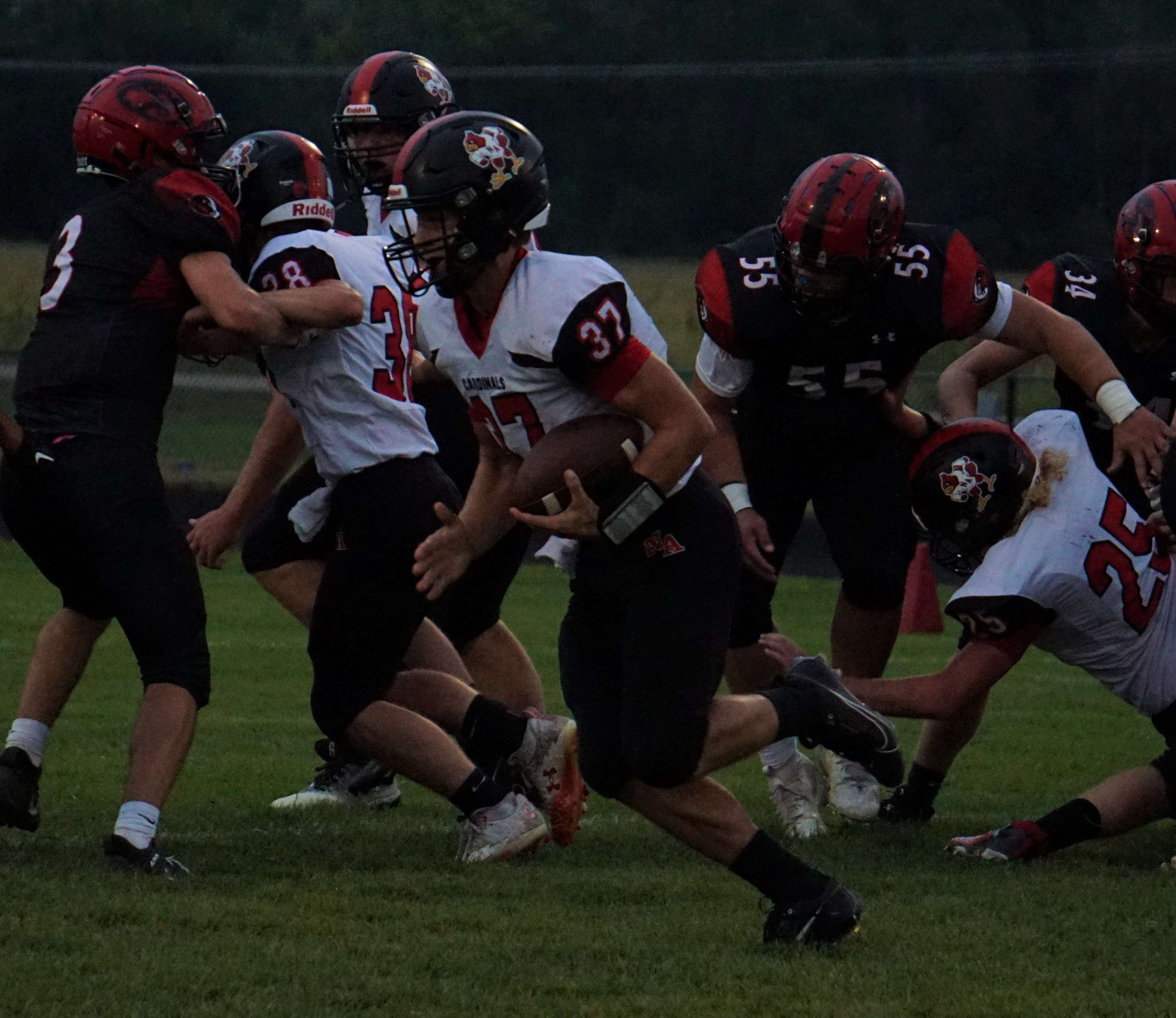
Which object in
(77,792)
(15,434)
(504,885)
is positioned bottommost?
(77,792)

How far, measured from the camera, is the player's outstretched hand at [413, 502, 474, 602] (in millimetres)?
3656

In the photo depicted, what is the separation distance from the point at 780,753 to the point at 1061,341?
1308 millimetres

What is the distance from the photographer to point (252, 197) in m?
4.64

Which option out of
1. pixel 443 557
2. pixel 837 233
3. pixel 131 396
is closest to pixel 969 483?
pixel 837 233

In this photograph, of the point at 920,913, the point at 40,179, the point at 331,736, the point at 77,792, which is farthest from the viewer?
the point at 40,179

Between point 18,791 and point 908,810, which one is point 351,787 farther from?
point 908,810

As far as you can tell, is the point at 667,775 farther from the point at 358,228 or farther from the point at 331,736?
the point at 358,228

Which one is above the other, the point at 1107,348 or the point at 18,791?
the point at 1107,348

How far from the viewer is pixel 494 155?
3721 mm

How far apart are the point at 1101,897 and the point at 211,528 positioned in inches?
89.8

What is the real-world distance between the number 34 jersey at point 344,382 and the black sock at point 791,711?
46.6 inches

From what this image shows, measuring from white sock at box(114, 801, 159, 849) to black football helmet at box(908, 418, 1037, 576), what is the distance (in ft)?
6.23

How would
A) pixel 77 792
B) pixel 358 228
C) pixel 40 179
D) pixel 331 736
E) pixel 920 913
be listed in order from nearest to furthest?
pixel 920 913
pixel 331 736
pixel 77 792
pixel 358 228
pixel 40 179

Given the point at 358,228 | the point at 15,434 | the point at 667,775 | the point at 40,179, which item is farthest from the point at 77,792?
the point at 40,179
